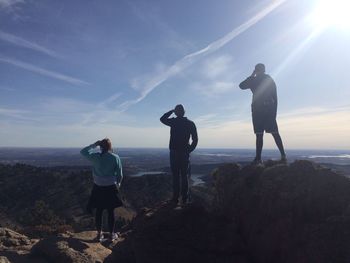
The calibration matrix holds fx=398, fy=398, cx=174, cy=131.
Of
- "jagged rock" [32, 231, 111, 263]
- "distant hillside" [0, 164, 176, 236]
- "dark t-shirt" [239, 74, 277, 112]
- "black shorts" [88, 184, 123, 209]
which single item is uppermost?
"dark t-shirt" [239, 74, 277, 112]

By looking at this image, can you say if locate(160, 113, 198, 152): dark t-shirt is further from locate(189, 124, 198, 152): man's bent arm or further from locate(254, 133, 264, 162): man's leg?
locate(254, 133, 264, 162): man's leg

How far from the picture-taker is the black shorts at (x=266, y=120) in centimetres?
1070

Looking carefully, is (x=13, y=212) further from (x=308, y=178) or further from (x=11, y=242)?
(x=308, y=178)

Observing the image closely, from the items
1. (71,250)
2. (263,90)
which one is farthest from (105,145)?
(263,90)

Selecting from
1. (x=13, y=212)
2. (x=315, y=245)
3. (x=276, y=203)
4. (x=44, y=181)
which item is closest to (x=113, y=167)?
(x=276, y=203)

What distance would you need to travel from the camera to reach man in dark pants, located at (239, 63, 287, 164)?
35.1 ft

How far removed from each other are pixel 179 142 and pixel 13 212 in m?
59.2

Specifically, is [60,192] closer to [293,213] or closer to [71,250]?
[71,250]

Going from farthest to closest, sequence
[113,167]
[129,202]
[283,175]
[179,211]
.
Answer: [129,202] → [113,167] → [179,211] → [283,175]

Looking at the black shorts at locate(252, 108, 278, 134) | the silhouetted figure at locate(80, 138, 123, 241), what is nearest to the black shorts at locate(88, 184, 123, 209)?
the silhouetted figure at locate(80, 138, 123, 241)

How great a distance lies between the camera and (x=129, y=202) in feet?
242

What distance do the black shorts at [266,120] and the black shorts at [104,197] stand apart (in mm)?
4218

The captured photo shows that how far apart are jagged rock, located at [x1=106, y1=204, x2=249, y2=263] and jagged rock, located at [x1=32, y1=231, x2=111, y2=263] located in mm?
1054

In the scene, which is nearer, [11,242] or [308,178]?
[308,178]
